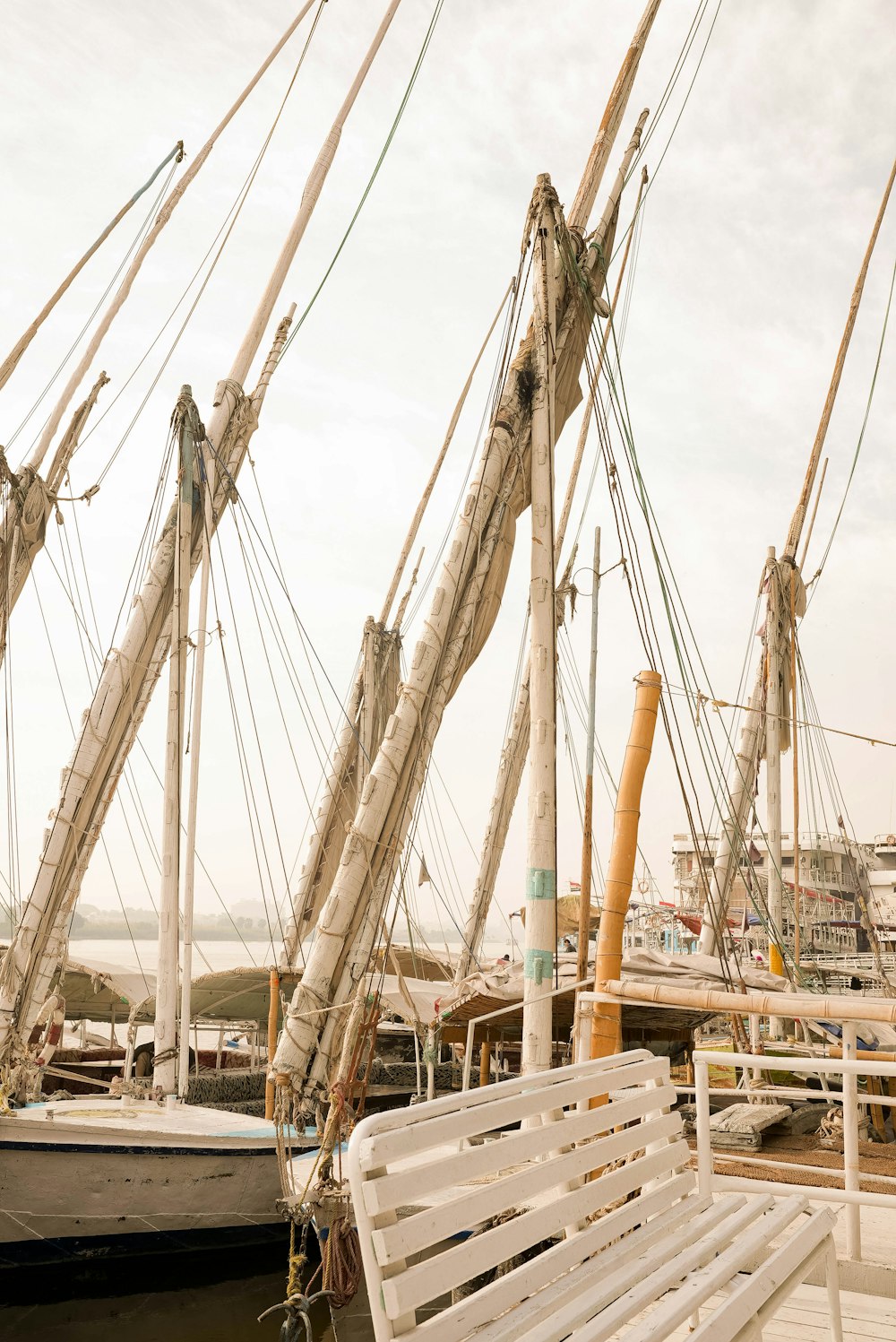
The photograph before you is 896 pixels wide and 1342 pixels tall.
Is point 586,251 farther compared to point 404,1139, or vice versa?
point 586,251

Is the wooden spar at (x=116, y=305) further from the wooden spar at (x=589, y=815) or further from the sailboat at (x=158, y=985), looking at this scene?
the wooden spar at (x=589, y=815)

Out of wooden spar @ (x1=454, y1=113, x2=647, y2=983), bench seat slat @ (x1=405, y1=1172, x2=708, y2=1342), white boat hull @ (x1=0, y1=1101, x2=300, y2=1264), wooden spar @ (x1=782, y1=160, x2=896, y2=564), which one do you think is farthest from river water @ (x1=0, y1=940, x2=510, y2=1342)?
wooden spar @ (x1=782, y1=160, x2=896, y2=564)

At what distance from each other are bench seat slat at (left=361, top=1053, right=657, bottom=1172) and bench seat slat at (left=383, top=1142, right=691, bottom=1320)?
27 cm

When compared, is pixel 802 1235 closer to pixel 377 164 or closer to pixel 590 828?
pixel 590 828

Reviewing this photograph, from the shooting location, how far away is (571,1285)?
3035mm

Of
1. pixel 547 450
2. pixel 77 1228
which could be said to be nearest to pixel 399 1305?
pixel 547 450

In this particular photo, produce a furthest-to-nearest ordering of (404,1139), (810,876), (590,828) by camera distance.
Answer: (810,876) < (590,828) < (404,1139)

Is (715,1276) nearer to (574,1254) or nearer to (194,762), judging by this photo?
(574,1254)

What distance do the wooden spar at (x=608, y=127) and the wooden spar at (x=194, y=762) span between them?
22.4 feet

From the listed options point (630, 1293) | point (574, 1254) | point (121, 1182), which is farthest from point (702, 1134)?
point (121, 1182)

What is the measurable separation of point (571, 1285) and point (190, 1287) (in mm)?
10950

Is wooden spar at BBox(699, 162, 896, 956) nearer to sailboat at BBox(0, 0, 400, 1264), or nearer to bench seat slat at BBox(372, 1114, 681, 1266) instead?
sailboat at BBox(0, 0, 400, 1264)

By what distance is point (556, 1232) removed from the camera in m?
3.29

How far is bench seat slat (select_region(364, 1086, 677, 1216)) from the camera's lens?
2617 millimetres
